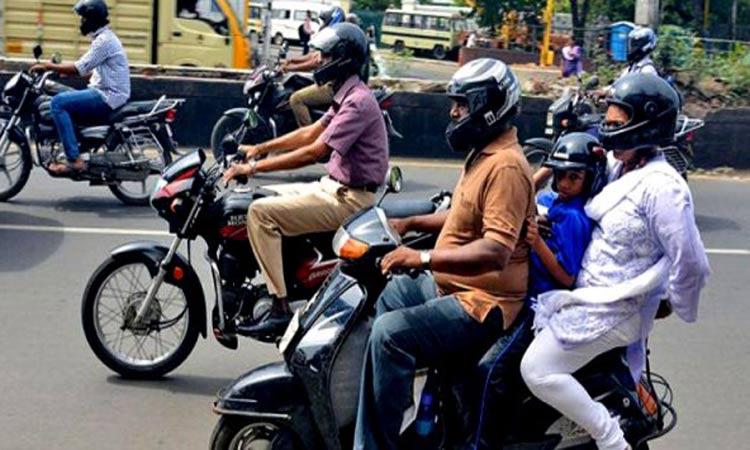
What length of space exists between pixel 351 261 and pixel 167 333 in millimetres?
2431

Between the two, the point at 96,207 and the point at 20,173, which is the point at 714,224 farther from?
the point at 20,173

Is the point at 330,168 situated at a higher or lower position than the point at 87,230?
higher

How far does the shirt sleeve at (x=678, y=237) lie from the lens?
14.7 feet

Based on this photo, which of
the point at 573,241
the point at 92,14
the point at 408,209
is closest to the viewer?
the point at 573,241

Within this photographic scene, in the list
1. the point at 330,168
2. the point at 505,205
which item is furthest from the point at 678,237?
the point at 330,168

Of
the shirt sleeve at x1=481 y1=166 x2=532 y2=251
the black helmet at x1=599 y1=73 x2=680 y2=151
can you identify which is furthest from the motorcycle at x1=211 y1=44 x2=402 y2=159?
the shirt sleeve at x1=481 y1=166 x2=532 y2=251

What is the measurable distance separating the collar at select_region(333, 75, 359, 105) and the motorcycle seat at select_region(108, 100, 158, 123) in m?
4.94

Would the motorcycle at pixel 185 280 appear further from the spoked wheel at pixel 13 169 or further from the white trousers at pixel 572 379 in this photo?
the spoked wheel at pixel 13 169

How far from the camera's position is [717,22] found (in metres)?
51.5

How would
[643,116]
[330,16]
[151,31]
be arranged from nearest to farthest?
[643,116]
[330,16]
[151,31]

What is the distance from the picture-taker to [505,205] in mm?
4512

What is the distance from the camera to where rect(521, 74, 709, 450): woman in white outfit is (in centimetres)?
456

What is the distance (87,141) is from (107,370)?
4.64 m

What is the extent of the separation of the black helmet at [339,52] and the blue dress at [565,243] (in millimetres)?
2199
